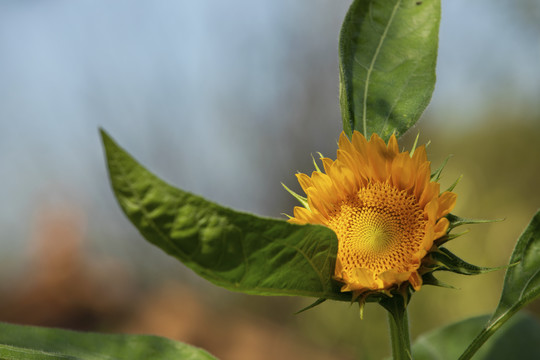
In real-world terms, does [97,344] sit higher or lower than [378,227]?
lower

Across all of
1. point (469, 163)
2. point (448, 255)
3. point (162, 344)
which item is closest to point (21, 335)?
point (162, 344)

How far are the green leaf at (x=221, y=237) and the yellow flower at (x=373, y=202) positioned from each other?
7 centimetres

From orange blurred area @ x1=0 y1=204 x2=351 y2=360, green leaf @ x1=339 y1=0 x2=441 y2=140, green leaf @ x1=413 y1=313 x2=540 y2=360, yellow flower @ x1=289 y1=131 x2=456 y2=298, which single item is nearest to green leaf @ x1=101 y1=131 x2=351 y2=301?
yellow flower @ x1=289 y1=131 x2=456 y2=298

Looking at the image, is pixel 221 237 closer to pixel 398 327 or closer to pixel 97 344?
pixel 398 327

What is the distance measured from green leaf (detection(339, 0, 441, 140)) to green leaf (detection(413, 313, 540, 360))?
526 mm

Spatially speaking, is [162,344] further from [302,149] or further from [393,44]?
[302,149]

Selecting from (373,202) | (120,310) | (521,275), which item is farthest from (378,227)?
(120,310)

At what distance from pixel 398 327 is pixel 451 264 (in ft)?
0.23

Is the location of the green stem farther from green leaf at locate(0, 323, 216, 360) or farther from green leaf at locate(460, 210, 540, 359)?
green leaf at locate(0, 323, 216, 360)

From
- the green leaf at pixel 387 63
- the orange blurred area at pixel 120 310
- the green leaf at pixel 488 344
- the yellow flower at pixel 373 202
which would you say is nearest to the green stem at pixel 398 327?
the yellow flower at pixel 373 202

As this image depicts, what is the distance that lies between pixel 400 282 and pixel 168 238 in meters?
0.20

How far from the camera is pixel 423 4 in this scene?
58cm

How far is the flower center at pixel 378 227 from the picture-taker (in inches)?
20.3

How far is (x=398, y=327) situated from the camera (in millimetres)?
483
